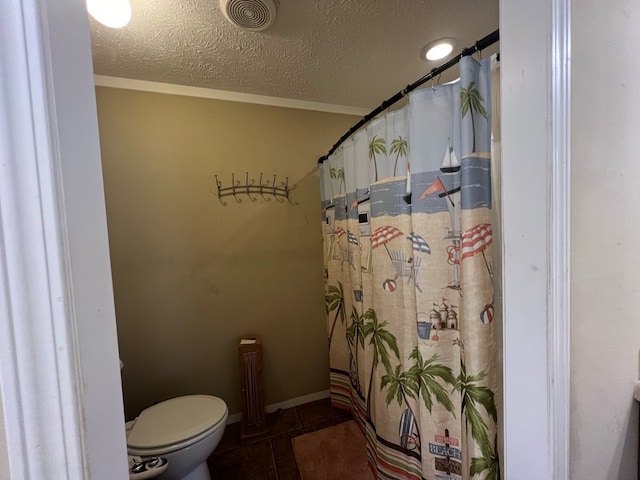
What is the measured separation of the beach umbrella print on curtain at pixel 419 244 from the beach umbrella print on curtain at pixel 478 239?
0.15 metres

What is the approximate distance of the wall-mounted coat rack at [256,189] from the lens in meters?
1.78

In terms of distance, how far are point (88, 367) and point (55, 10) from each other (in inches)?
19.0

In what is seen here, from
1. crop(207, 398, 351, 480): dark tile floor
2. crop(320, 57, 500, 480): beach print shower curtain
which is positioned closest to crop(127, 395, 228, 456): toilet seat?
crop(207, 398, 351, 480): dark tile floor

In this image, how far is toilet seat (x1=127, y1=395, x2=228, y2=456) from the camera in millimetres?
1128

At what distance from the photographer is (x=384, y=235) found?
118 cm

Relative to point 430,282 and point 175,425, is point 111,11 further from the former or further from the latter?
point 175,425

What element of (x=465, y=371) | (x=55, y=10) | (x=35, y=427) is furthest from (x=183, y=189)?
(x=465, y=371)

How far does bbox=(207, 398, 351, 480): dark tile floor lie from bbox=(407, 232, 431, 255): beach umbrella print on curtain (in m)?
1.41

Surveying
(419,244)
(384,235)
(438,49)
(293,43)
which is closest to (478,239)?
(419,244)

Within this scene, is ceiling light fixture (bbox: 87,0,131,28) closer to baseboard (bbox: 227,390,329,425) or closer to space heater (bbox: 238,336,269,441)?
space heater (bbox: 238,336,269,441)

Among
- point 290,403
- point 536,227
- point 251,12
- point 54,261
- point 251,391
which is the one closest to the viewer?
point 54,261

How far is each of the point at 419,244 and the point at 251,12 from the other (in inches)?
47.2

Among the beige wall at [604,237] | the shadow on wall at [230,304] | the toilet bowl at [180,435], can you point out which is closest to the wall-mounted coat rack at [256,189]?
the shadow on wall at [230,304]

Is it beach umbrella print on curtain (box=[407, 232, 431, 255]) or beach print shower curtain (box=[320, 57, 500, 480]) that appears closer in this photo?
beach print shower curtain (box=[320, 57, 500, 480])
